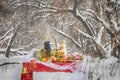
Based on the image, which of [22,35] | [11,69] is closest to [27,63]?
[11,69]

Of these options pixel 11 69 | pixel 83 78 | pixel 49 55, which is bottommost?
pixel 11 69

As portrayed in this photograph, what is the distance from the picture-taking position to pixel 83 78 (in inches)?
523

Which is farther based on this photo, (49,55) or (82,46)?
(82,46)

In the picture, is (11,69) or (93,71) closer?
(93,71)

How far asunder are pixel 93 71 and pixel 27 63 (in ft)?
17.3

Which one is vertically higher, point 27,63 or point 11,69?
point 27,63

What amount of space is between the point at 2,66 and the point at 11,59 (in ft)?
13.4

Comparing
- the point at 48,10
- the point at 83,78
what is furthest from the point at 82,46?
the point at 83,78

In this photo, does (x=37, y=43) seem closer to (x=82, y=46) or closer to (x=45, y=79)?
(x=82, y=46)

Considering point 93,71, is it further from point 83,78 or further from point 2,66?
point 2,66

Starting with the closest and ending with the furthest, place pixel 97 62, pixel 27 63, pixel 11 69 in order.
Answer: pixel 27 63, pixel 97 62, pixel 11 69

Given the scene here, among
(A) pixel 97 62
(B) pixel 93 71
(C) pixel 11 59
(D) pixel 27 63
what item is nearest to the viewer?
(D) pixel 27 63

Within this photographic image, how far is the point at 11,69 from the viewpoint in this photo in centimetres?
2495

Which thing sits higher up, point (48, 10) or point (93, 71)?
point (48, 10)
